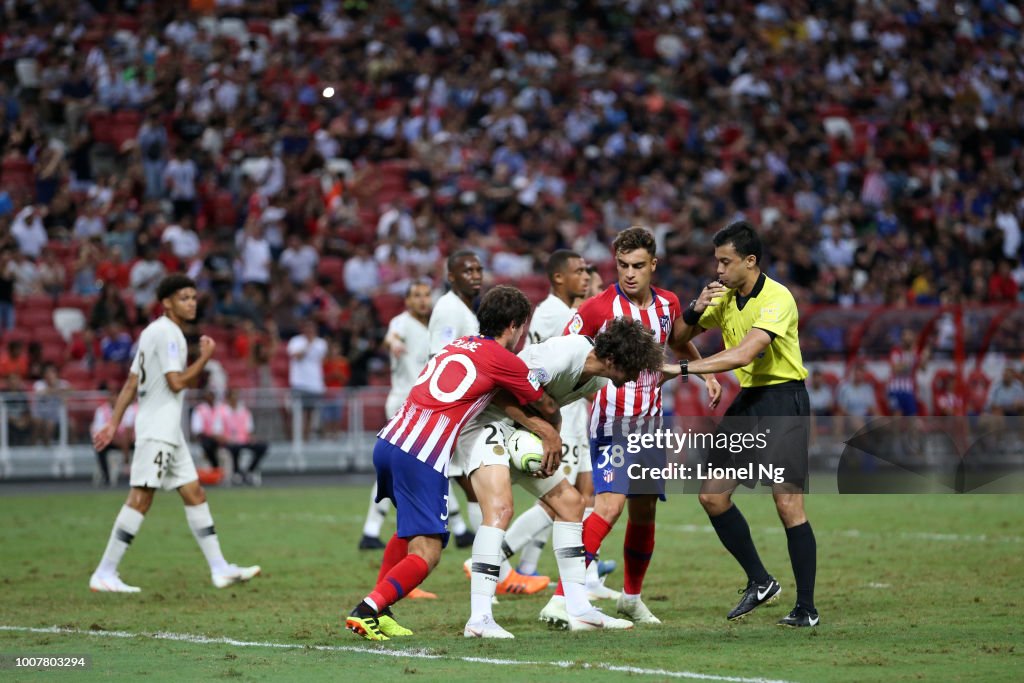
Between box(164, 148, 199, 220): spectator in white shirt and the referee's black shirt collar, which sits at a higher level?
box(164, 148, 199, 220): spectator in white shirt

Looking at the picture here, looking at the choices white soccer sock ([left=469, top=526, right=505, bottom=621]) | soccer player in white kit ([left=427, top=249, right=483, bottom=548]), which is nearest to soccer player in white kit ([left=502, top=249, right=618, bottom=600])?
soccer player in white kit ([left=427, top=249, right=483, bottom=548])

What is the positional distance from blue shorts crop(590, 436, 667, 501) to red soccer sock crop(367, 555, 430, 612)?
1503mm

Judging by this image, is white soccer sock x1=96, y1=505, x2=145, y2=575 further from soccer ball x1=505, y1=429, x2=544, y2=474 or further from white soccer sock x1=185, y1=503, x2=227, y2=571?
soccer ball x1=505, y1=429, x2=544, y2=474

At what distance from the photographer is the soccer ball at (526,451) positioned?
834 centimetres

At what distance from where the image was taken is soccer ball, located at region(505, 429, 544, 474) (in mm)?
8336

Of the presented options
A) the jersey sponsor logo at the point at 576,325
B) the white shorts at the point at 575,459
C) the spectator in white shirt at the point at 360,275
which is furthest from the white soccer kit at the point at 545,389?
the spectator in white shirt at the point at 360,275

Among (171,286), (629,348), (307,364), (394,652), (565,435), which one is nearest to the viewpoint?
(394,652)

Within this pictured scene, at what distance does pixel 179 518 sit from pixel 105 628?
855 cm

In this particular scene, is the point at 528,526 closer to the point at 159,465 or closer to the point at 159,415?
the point at 159,465

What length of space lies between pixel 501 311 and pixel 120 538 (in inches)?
185

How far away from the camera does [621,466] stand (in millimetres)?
9070

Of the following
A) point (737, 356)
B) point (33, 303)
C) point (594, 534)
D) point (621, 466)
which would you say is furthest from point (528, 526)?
point (33, 303)

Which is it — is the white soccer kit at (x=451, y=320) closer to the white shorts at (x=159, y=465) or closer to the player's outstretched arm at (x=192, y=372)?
the player's outstretched arm at (x=192, y=372)

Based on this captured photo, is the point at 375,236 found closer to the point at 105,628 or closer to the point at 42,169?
the point at 42,169
